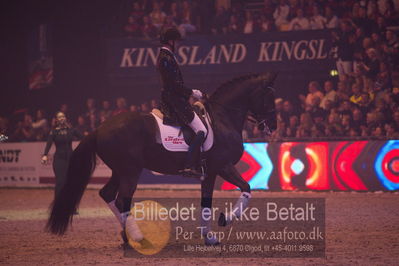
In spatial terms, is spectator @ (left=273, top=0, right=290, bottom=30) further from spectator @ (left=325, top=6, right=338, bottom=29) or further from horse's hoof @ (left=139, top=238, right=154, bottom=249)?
horse's hoof @ (left=139, top=238, right=154, bottom=249)

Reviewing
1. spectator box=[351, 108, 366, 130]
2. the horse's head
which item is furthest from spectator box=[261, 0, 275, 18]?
the horse's head

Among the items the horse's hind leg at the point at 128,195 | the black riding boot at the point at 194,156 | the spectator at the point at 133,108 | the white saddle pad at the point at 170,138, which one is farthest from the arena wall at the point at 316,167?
the horse's hind leg at the point at 128,195

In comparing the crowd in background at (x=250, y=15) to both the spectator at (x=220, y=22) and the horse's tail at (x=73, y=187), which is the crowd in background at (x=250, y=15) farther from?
the horse's tail at (x=73, y=187)

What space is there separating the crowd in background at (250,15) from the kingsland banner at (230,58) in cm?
46

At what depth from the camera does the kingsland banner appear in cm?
1919

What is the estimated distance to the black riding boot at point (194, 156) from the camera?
9.27m

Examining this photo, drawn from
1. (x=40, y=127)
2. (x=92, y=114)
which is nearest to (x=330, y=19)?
(x=92, y=114)

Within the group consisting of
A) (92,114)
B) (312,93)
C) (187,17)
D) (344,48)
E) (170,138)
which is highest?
(187,17)

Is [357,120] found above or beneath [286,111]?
beneath

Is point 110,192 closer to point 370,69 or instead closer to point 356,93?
point 356,93

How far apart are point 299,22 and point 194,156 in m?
11.2

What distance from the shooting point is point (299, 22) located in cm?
1950

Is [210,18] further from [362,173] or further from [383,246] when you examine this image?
[383,246]

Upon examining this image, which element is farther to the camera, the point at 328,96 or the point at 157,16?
the point at 157,16
